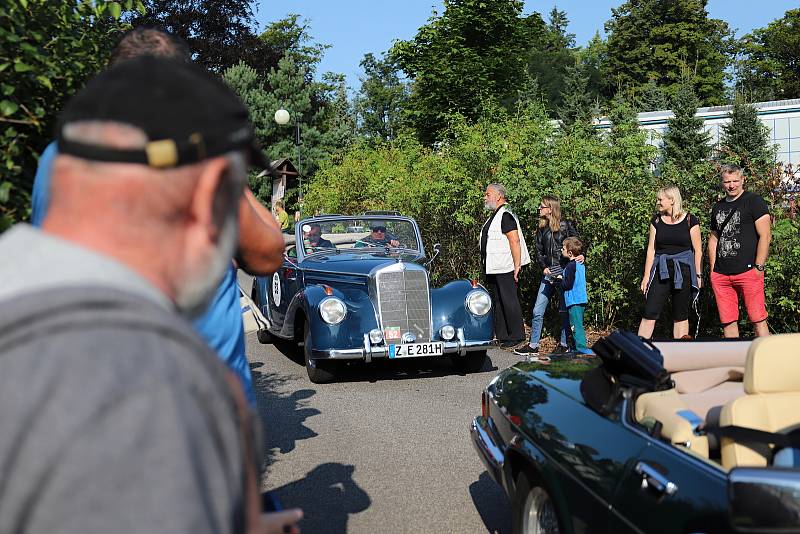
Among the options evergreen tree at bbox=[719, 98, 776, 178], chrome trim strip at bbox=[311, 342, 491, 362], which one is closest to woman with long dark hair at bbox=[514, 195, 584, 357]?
chrome trim strip at bbox=[311, 342, 491, 362]

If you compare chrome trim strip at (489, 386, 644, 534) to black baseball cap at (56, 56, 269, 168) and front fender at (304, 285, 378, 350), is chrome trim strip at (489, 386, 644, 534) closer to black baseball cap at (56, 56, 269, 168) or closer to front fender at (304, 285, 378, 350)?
black baseball cap at (56, 56, 269, 168)

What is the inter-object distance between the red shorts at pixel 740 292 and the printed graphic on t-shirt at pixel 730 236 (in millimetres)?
229

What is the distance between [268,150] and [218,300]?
1576 inches

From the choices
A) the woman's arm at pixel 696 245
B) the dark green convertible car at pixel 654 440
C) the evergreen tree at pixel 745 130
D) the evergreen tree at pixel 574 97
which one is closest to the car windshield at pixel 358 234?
the woman's arm at pixel 696 245

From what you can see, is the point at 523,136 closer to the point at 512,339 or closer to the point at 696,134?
the point at 512,339

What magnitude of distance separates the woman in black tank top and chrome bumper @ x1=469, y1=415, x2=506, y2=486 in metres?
4.52

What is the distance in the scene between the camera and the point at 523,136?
12539mm

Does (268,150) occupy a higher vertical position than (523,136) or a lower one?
higher

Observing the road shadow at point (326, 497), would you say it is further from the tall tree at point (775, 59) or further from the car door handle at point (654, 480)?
the tall tree at point (775, 59)

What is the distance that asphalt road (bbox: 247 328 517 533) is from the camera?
15.8 ft

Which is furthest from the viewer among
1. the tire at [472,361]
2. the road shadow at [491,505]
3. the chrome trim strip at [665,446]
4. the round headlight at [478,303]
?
the tire at [472,361]

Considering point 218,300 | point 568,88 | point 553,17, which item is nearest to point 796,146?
point 568,88

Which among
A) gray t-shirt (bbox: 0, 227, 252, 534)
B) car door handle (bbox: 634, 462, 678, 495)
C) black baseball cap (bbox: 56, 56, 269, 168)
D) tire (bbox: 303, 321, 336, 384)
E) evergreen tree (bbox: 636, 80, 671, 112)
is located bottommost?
tire (bbox: 303, 321, 336, 384)

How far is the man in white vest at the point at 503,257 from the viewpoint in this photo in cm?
1021
